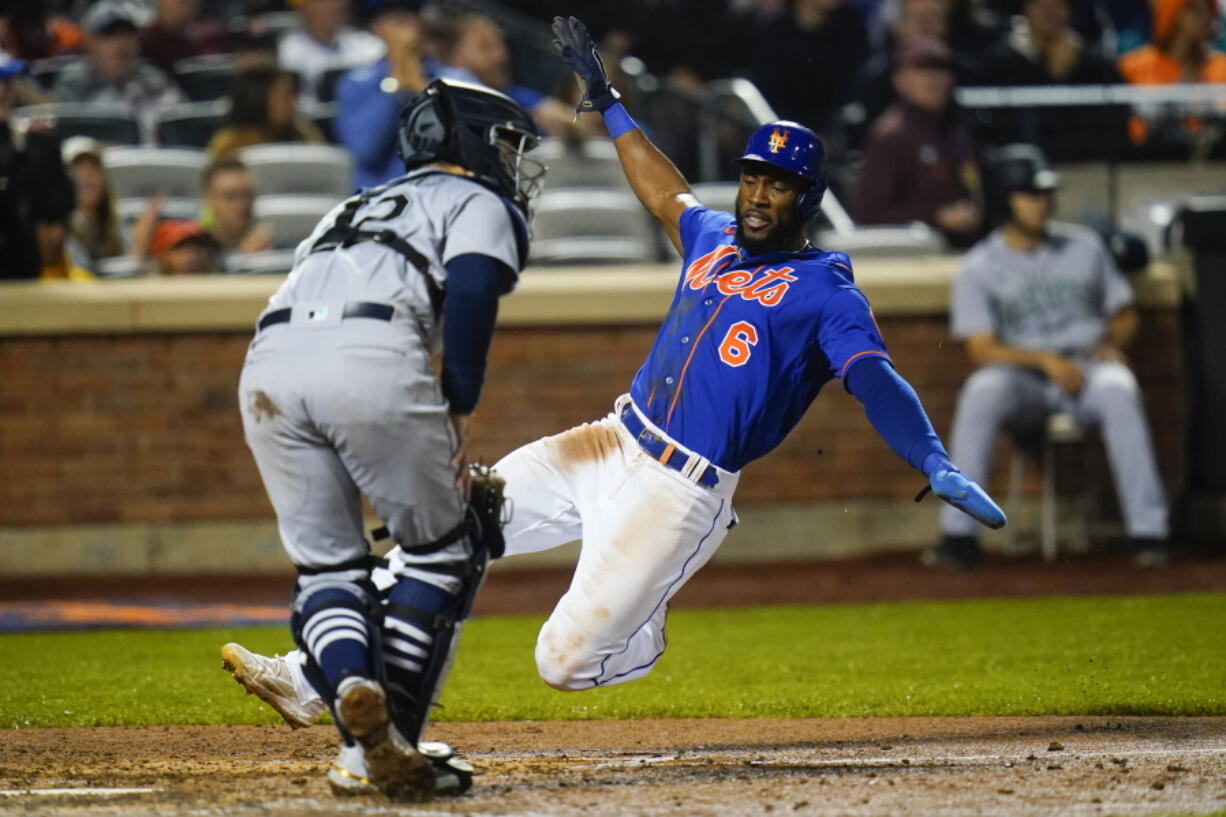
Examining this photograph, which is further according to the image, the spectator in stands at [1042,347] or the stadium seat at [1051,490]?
the stadium seat at [1051,490]

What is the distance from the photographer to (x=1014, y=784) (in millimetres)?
5004

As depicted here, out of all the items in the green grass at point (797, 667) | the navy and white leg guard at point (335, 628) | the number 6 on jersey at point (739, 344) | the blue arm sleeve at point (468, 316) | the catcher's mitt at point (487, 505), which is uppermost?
the blue arm sleeve at point (468, 316)

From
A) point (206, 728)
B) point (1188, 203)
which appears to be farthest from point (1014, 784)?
point (1188, 203)

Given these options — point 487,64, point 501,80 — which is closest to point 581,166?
point 501,80

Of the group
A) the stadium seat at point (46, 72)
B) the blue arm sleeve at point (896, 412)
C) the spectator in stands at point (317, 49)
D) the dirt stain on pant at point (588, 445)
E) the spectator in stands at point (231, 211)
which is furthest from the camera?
the stadium seat at point (46, 72)

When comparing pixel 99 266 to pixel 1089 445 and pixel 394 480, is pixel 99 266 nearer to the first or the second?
pixel 1089 445

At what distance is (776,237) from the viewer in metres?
5.71

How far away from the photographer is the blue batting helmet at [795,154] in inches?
222

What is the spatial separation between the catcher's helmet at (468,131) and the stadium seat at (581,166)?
7.09 m

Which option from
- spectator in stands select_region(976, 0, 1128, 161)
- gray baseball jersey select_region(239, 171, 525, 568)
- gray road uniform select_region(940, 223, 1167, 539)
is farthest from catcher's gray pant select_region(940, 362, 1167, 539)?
gray baseball jersey select_region(239, 171, 525, 568)

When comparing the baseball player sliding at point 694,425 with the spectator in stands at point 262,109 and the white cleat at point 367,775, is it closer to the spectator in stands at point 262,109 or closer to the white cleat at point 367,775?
the white cleat at point 367,775

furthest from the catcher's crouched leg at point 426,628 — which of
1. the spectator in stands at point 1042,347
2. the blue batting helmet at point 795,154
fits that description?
the spectator in stands at point 1042,347

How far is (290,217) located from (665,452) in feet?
21.5

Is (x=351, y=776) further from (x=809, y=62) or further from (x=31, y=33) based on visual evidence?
(x=31, y=33)
